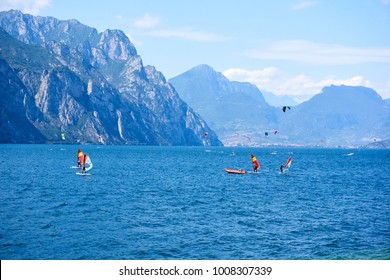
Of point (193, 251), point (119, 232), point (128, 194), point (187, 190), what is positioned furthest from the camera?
point (187, 190)

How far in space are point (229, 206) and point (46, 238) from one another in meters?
34.1

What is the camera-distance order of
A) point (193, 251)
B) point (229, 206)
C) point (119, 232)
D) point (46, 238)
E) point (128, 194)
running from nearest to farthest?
point (193, 251), point (46, 238), point (119, 232), point (229, 206), point (128, 194)

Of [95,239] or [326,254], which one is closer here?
[326,254]

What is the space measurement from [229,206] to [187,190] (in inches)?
971

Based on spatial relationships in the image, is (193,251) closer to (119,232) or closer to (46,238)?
(119,232)

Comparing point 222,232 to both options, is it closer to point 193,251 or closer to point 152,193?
point 193,251

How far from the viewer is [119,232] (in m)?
57.3

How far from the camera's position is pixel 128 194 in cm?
9344

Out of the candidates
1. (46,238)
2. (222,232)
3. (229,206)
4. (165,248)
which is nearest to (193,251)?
(165,248)

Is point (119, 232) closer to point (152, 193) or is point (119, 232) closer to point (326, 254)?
point (326, 254)

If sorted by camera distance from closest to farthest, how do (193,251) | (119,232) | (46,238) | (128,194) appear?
(193,251)
(46,238)
(119,232)
(128,194)

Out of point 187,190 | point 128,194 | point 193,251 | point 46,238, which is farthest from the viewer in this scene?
point 187,190

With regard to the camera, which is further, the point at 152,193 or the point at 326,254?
the point at 152,193

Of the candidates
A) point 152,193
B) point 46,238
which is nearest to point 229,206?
point 152,193
